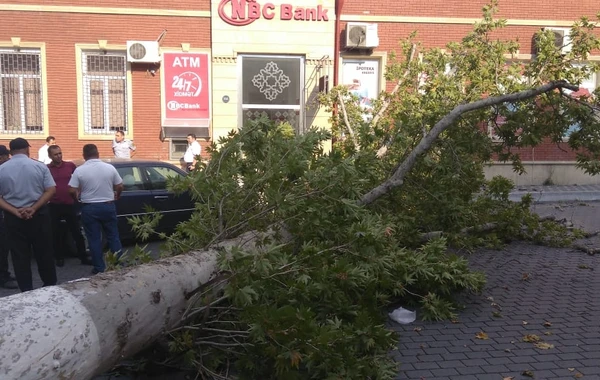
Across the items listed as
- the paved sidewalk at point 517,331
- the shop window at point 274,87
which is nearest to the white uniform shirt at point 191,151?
the shop window at point 274,87

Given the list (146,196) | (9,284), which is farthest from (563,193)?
(9,284)

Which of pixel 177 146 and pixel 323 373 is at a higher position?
pixel 177 146

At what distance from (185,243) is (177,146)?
38.3 ft

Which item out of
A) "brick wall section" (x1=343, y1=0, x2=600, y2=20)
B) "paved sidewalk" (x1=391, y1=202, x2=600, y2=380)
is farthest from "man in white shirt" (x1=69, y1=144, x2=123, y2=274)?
"brick wall section" (x1=343, y1=0, x2=600, y2=20)

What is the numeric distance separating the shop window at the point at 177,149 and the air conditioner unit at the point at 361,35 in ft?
17.6

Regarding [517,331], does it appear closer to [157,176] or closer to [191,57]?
[157,176]

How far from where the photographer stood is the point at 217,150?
5203 mm

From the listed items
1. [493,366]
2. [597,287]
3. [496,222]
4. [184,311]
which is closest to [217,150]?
[184,311]

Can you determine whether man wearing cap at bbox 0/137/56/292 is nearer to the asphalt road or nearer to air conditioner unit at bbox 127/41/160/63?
the asphalt road

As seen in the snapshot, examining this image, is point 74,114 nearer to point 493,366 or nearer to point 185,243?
point 185,243

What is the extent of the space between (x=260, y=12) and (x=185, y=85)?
2865 millimetres

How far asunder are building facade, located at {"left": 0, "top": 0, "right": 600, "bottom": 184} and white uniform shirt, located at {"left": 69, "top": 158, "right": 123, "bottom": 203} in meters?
8.56

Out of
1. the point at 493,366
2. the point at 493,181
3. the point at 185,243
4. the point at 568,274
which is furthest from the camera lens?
the point at 493,181

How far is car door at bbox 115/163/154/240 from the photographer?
876 centimetres
